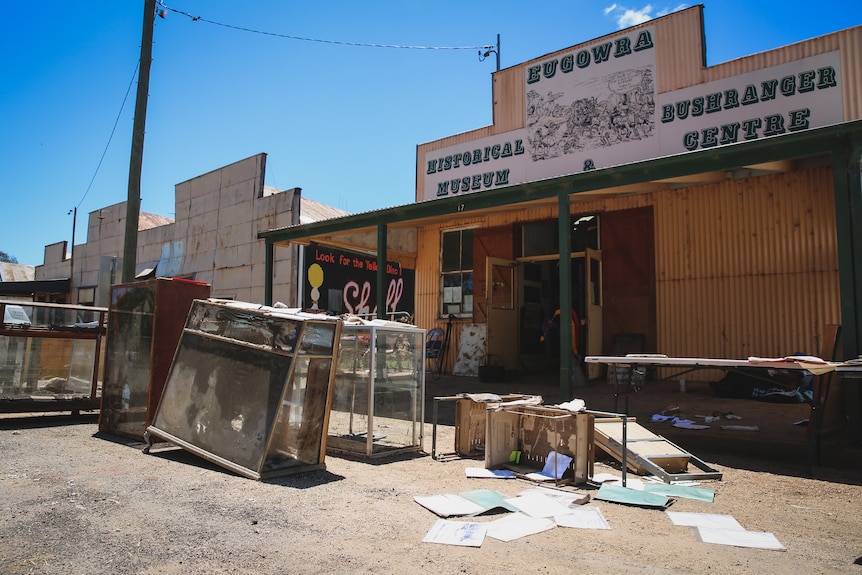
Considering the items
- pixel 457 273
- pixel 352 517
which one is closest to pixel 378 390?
pixel 352 517

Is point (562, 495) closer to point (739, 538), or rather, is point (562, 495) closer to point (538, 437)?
point (538, 437)

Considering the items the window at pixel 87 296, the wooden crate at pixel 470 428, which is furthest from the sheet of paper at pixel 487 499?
the window at pixel 87 296

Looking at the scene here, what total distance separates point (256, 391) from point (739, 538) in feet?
13.0

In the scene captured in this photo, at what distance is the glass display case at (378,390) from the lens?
20.9ft

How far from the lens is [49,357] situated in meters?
8.25

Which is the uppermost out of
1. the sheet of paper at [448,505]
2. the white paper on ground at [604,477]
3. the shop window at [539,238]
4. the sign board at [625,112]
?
the sign board at [625,112]

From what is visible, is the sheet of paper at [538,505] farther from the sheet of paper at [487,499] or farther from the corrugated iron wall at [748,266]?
the corrugated iron wall at [748,266]

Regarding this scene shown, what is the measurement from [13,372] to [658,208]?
1081 centimetres

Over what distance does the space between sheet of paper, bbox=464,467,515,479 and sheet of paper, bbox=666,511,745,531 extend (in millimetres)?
1619

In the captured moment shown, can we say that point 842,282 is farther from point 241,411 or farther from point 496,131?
point 496,131

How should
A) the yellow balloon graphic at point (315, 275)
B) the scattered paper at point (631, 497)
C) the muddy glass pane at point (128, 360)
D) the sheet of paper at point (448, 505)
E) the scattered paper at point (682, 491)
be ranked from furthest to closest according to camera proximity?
the yellow balloon graphic at point (315, 275) → the muddy glass pane at point (128, 360) → the scattered paper at point (682, 491) → the scattered paper at point (631, 497) → the sheet of paper at point (448, 505)

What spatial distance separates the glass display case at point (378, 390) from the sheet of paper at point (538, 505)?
2139 mm

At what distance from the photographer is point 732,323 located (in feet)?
33.2

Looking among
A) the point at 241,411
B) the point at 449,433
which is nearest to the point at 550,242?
the point at 449,433
